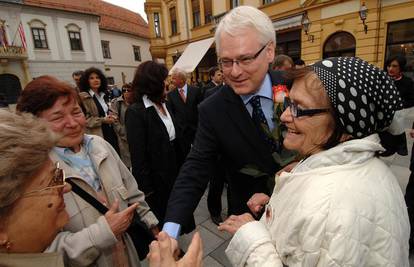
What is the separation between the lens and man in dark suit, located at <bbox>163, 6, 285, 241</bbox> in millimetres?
→ 1533

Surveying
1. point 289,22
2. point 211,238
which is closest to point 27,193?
point 211,238

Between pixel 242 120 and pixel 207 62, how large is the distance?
16488 mm

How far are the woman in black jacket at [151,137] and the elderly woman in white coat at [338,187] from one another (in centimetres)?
195

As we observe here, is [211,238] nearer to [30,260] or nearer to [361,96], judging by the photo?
[30,260]

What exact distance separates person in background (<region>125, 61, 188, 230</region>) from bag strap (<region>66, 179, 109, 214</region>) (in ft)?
4.13

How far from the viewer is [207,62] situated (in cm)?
1739

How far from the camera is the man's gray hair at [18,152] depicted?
88 centimetres

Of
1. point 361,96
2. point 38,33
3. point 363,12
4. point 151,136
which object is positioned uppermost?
point 38,33

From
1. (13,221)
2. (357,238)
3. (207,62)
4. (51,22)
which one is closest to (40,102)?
(13,221)

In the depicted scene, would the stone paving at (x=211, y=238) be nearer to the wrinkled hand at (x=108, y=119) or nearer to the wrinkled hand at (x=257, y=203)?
the wrinkled hand at (x=257, y=203)

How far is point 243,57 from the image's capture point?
157 centimetres

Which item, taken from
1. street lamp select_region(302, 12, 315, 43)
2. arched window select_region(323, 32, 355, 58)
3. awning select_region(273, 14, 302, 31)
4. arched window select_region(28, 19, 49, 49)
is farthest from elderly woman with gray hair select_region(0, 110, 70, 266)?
arched window select_region(28, 19, 49, 49)

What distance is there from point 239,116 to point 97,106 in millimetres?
3415

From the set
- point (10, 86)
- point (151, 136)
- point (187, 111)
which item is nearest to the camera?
point (151, 136)
